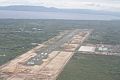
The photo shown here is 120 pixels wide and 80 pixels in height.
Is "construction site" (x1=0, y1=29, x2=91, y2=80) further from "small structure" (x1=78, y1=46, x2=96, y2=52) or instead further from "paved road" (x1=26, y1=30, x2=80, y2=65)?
"small structure" (x1=78, y1=46, x2=96, y2=52)

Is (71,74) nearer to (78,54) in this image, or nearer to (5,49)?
(78,54)

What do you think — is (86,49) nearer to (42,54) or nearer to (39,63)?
(42,54)

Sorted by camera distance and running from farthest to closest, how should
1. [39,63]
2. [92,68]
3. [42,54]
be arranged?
[42,54] < [39,63] < [92,68]

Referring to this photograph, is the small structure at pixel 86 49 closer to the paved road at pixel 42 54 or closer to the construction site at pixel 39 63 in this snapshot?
the construction site at pixel 39 63

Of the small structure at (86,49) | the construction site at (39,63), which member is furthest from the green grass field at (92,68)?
the small structure at (86,49)

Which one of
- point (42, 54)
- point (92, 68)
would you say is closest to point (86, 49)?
point (42, 54)

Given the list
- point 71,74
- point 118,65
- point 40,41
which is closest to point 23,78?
point 71,74
